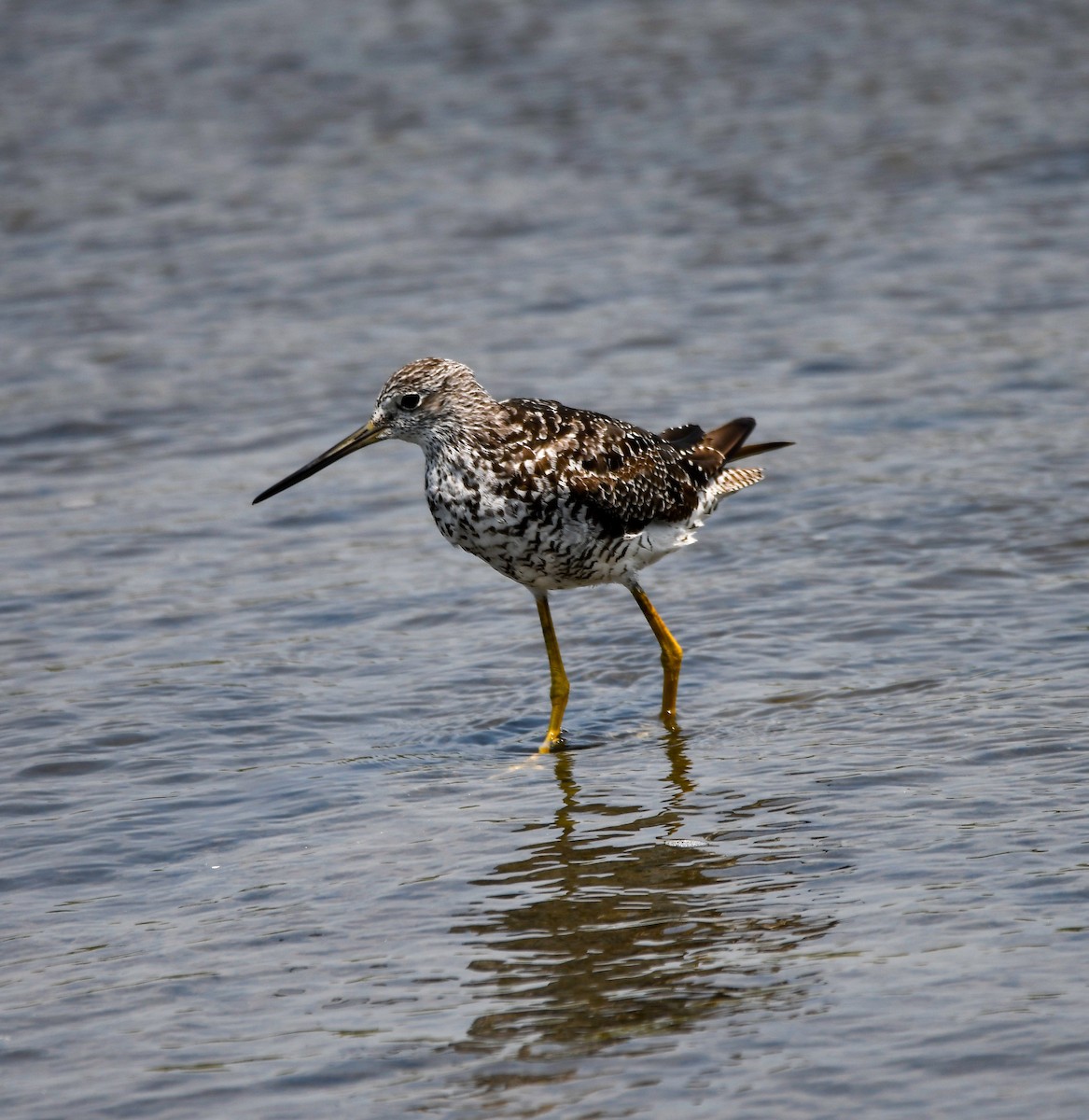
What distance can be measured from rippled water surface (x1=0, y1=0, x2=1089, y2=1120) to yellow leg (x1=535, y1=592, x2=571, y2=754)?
153 millimetres

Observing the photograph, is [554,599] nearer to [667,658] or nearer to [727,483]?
[727,483]

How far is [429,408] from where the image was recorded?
7.44 meters

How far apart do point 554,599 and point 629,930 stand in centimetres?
399

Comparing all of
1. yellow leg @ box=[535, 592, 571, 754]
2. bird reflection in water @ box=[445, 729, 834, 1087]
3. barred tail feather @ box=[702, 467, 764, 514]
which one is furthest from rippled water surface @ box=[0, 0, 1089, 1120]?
barred tail feather @ box=[702, 467, 764, 514]

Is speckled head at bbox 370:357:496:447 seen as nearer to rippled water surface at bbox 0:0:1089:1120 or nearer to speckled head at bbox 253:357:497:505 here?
speckled head at bbox 253:357:497:505

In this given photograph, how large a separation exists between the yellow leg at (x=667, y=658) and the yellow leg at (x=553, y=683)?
1.47ft

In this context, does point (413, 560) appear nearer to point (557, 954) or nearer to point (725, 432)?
point (725, 432)

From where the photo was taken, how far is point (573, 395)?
37.4ft

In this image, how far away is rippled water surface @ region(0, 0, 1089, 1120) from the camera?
4.96 m

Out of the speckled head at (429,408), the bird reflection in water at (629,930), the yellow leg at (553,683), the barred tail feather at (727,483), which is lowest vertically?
the bird reflection in water at (629,930)

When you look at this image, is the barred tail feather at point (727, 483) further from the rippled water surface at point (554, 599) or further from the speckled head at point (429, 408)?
the speckled head at point (429, 408)

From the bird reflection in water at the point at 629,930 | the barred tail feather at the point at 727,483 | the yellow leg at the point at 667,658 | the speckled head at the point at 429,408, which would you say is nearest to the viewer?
the bird reflection in water at the point at 629,930

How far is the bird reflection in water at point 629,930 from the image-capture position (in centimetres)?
492

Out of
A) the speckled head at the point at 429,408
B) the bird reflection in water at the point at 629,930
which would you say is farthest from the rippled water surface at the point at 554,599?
the speckled head at the point at 429,408
